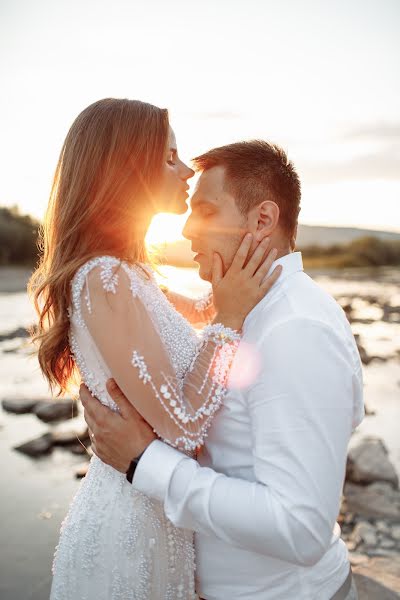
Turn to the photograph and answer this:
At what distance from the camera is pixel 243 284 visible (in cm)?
191

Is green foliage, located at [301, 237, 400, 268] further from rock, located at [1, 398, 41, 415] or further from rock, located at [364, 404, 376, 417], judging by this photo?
rock, located at [1, 398, 41, 415]

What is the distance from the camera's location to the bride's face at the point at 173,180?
222 centimetres

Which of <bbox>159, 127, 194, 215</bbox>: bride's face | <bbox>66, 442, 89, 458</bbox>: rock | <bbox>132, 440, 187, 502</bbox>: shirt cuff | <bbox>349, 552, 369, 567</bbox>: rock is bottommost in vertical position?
<bbox>66, 442, 89, 458</bbox>: rock

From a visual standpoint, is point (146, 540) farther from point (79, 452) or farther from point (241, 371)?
point (79, 452)

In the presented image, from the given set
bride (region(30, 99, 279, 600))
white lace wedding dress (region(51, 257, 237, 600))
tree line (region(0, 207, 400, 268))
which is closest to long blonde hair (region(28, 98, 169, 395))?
bride (region(30, 99, 279, 600))

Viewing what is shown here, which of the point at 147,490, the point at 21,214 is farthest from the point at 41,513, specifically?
the point at 21,214

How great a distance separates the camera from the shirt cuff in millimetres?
1656

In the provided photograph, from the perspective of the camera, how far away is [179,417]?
1.77 m

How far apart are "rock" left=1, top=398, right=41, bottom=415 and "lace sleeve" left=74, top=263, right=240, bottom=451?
649cm

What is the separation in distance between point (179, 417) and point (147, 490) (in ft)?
0.82

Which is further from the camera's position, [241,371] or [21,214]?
[21,214]

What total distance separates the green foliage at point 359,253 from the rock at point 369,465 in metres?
51.1

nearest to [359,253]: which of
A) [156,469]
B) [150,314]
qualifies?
[150,314]

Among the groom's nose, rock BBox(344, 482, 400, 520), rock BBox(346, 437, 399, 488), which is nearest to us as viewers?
the groom's nose
